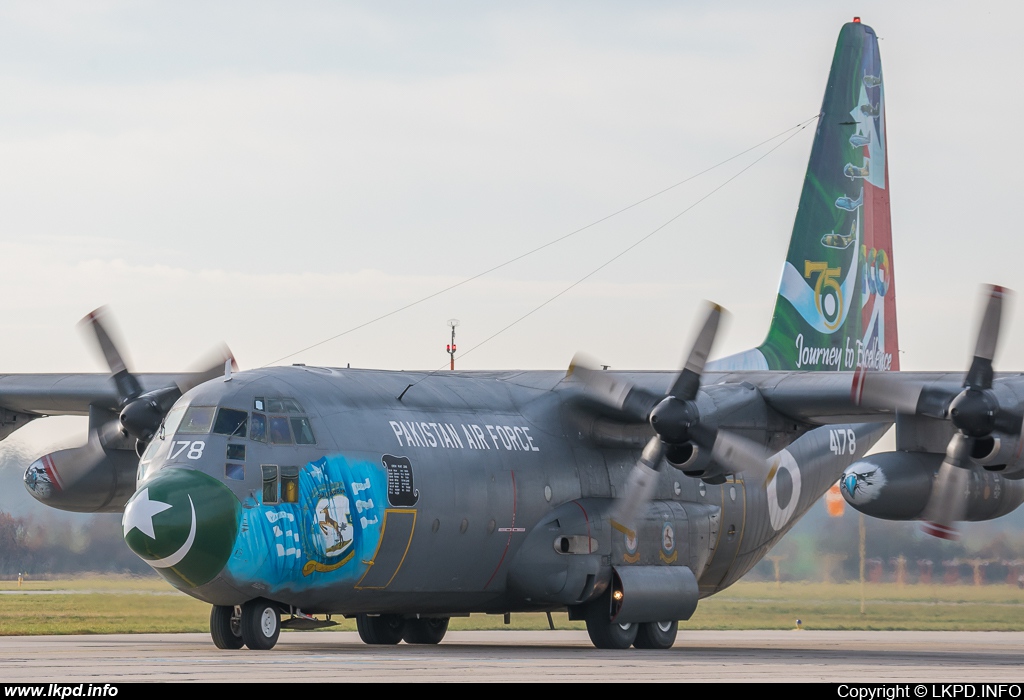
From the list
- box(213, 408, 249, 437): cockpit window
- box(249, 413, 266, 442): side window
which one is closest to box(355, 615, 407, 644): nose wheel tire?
box(249, 413, 266, 442): side window

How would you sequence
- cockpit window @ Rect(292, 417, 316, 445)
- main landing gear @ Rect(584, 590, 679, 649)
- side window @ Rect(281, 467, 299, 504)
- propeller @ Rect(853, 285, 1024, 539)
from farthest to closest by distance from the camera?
1. main landing gear @ Rect(584, 590, 679, 649)
2. propeller @ Rect(853, 285, 1024, 539)
3. cockpit window @ Rect(292, 417, 316, 445)
4. side window @ Rect(281, 467, 299, 504)

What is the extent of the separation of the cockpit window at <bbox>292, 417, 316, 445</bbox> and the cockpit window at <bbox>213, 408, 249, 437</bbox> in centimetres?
56

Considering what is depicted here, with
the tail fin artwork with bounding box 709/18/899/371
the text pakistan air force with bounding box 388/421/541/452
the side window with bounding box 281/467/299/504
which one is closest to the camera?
the side window with bounding box 281/467/299/504

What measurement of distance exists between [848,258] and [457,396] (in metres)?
9.29

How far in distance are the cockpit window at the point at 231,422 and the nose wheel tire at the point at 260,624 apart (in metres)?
1.84

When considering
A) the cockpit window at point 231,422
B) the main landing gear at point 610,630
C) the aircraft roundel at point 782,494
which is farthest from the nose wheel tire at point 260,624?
the aircraft roundel at point 782,494

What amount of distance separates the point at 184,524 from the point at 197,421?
145cm

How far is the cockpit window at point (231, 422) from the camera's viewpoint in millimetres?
15383

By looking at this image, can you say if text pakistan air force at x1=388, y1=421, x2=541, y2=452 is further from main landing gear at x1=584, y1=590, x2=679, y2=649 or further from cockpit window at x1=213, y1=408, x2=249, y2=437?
main landing gear at x1=584, y1=590, x2=679, y2=649

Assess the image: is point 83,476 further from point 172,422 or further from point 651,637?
point 651,637

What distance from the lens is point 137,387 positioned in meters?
19.0

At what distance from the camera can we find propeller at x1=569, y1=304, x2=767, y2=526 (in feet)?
56.8

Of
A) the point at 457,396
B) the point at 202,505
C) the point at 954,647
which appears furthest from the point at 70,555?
the point at 954,647

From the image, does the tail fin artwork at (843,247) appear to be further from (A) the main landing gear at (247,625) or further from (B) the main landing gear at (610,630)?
(A) the main landing gear at (247,625)
